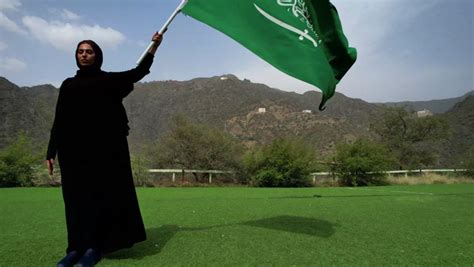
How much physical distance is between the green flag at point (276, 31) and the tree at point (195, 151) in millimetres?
23456

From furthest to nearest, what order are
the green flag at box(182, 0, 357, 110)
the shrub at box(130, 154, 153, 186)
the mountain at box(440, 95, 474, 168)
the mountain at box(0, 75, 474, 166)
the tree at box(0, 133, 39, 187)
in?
the mountain at box(440, 95, 474, 168), the mountain at box(0, 75, 474, 166), the shrub at box(130, 154, 153, 186), the tree at box(0, 133, 39, 187), the green flag at box(182, 0, 357, 110)

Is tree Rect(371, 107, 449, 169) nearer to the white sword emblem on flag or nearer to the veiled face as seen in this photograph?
the white sword emblem on flag

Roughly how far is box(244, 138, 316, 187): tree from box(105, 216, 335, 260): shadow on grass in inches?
707

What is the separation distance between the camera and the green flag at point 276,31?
173 inches

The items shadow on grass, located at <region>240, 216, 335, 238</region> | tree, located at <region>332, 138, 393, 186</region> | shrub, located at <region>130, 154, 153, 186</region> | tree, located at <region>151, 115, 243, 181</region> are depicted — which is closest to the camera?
shadow on grass, located at <region>240, 216, 335, 238</region>

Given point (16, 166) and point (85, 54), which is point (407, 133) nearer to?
point (16, 166)

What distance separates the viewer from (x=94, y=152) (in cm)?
379

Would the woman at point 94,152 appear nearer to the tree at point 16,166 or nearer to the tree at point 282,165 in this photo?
the tree at point 16,166

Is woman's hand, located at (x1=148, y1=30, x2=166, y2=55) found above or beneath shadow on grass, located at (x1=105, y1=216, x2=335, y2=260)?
above

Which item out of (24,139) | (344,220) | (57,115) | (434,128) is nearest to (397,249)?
(344,220)

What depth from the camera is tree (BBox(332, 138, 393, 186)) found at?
24797 mm

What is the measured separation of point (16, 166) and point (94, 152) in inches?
732

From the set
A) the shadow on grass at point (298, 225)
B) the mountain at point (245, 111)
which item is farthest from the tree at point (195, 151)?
the mountain at point (245, 111)

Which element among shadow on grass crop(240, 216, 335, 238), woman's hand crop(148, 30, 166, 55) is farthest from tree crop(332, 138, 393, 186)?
woman's hand crop(148, 30, 166, 55)
